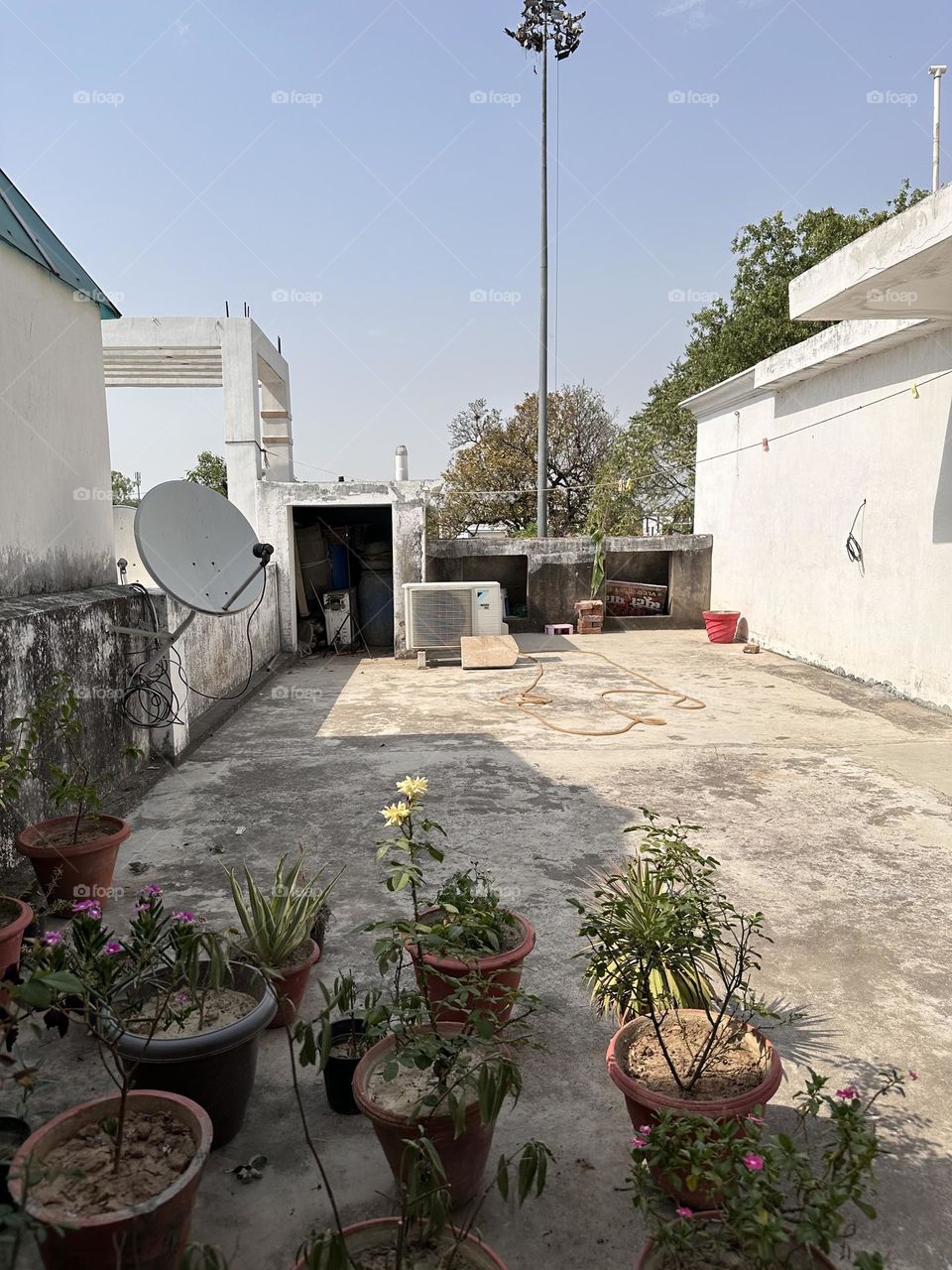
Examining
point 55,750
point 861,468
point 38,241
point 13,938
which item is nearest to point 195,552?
point 55,750

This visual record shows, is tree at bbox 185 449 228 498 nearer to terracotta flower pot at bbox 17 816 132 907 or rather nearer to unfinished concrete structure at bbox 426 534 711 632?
unfinished concrete structure at bbox 426 534 711 632

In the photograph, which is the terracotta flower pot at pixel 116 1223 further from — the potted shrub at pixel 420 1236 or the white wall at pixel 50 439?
the white wall at pixel 50 439

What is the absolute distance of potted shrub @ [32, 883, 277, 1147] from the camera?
5.82 ft

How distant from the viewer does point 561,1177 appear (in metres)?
1.94

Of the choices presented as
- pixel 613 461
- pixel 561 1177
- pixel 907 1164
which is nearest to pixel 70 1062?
pixel 561 1177

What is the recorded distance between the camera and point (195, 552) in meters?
5.04

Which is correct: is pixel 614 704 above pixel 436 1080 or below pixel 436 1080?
below

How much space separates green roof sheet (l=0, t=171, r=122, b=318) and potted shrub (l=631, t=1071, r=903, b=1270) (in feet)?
15.1

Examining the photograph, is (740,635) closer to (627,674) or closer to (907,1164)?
(627,674)

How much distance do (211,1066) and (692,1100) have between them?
1125mm

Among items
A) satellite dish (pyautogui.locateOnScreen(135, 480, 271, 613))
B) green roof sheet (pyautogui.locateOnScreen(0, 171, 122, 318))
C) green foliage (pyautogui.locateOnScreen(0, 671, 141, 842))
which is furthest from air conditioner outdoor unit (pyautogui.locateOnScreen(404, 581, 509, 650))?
green foliage (pyautogui.locateOnScreen(0, 671, 141, 842))

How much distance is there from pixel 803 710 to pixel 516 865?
4254 millimetres

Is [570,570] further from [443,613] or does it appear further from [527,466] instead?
[527,466]

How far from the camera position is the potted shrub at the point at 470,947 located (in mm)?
2107
